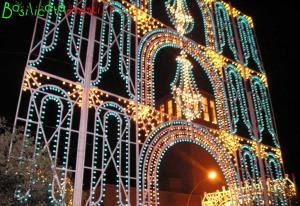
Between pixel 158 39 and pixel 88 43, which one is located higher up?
pixel 158 39

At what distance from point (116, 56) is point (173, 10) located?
3.05m

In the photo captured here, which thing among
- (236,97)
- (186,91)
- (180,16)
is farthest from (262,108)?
(180,16)

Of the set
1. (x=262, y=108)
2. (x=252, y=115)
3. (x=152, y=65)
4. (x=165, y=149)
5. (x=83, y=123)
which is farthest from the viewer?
(x=262, y=108)

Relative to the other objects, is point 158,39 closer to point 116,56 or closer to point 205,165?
point 116,56

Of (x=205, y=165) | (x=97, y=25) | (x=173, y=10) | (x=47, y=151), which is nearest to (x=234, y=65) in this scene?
(x=173, y=10)

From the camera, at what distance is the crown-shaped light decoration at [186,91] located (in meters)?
10.2

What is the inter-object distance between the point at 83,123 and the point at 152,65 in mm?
3065

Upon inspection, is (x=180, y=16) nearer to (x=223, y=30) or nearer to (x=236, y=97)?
(x=223, y=30)

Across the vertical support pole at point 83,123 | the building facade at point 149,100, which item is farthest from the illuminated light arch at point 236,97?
the vertical support pole at point 83,123

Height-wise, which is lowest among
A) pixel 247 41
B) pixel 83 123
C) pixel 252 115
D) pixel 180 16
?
pixel 83 123

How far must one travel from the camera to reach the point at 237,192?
34.1 ft

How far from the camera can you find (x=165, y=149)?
9266mm

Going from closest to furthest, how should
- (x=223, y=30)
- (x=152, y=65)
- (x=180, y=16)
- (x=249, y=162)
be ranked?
(x=152, y=65)
(x=249, y=162)
(x=180, y=16)
(x=223, y=30)

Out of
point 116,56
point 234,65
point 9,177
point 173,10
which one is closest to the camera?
point 9,177
